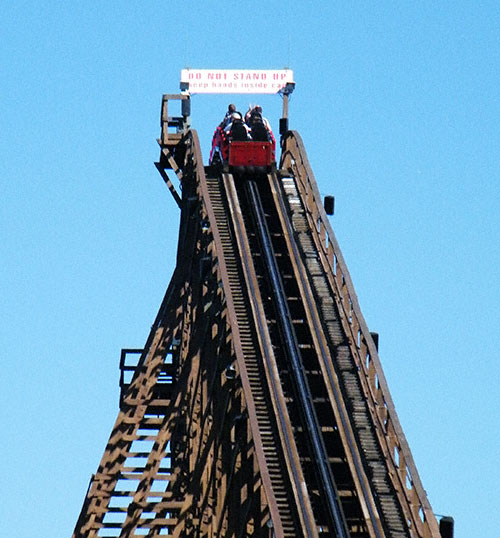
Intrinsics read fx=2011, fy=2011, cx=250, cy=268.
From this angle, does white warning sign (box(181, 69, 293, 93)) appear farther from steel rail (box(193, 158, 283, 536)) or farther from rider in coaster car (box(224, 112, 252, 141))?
steel rail (box(193, 158, 283, 536))

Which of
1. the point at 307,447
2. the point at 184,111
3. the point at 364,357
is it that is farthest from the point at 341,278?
→ the point at 184,111

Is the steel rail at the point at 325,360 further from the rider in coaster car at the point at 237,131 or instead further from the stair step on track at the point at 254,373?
the rider in coaster car at the point at 237,131

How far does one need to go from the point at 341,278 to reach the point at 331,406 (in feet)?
14.9

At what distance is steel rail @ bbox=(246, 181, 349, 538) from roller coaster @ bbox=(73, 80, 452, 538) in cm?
4

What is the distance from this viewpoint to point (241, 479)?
38688 millimetres

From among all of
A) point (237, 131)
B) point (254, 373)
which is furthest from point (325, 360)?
point (237, 131)

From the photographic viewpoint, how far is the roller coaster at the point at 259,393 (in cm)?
3920

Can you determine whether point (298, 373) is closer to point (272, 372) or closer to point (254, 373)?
point (272, 372)

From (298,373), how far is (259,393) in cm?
121

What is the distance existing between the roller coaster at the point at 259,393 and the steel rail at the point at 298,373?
1.5 inches

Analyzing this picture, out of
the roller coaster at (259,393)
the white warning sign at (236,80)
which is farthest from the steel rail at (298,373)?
the white warning sign at (236,80)

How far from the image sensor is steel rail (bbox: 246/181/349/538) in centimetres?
3933

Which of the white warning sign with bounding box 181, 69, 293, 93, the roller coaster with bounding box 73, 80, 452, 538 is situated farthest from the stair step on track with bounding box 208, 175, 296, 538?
the white warning sign with bounding box 181, 69, 293, 93

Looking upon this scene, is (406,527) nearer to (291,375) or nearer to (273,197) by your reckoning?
(291,375)
